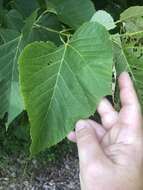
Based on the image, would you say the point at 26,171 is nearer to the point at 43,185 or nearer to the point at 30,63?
the point at 43,185

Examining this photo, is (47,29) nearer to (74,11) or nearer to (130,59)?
(74,11)

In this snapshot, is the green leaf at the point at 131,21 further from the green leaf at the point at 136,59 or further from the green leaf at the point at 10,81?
the green leaf at the point at 10,81

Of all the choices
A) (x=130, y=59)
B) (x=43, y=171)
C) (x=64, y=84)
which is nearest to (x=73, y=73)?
(x=64, y=84)

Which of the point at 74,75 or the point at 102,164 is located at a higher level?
the point at 74,75

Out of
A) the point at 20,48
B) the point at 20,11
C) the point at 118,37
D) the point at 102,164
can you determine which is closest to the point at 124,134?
the point at 102,164

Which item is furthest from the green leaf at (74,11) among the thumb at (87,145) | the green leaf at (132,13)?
the thumb at (87,145)

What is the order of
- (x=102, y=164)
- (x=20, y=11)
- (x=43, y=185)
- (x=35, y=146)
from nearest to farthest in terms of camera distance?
(x=35, y=146) < (x=102, y=164) < (x=20, y=11) < (x=43, y=185)
